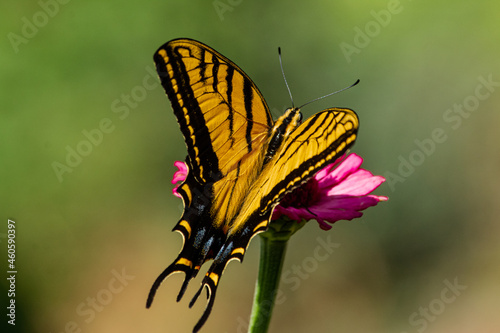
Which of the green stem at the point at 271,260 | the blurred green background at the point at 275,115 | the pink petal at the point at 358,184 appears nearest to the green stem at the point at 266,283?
the green stem at the point at 271,260

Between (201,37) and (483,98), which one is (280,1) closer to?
(201,37)

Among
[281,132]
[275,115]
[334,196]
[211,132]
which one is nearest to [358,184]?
[334,196]

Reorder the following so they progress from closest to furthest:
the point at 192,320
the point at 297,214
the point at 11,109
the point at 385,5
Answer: the point at 297,214, the point at 192,320, the point at 11,109, the point at 385,5

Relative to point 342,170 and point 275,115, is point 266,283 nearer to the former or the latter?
point 342,170

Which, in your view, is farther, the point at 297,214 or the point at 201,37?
the point at 201,37

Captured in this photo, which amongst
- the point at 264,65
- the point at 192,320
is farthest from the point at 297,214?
the point at 264,65

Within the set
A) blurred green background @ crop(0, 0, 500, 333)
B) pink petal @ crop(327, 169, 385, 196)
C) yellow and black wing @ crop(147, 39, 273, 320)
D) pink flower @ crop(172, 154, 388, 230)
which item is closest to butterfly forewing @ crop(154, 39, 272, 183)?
yellow and black wing @ crop(147, 39, 273, 320)

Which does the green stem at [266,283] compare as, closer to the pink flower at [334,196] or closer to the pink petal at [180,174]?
the pink flower at [334,196]

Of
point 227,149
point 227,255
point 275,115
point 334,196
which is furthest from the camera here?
point 275,115
